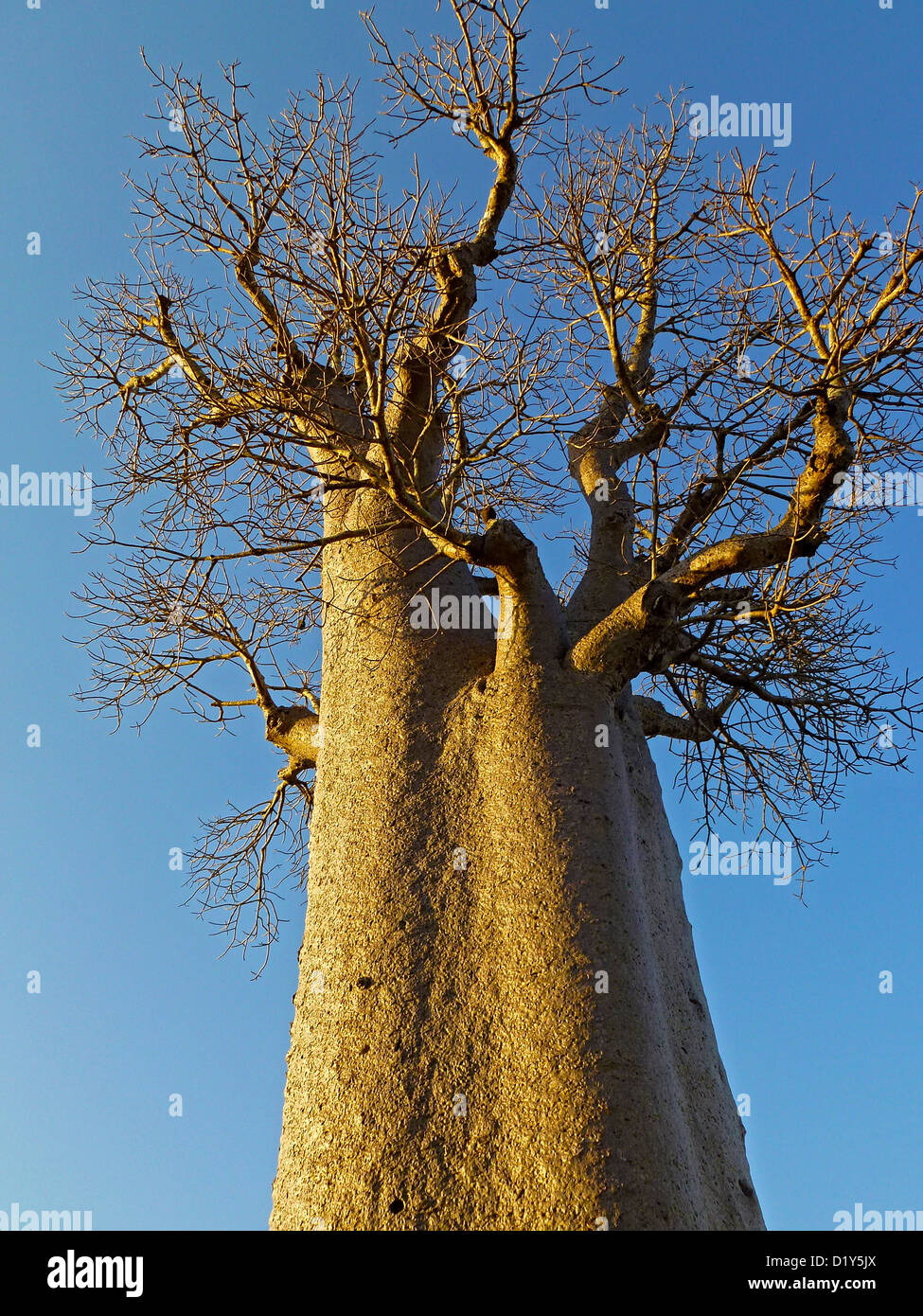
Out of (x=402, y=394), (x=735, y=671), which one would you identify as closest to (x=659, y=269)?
(x=402, y=394)

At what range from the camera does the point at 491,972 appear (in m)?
2.72

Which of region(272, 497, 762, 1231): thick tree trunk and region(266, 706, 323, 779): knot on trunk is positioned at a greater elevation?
region(266, 706, 323, 779): knot on trunk

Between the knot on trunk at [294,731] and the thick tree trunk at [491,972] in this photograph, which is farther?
the knot on trunk at [294,731]

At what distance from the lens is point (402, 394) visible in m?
4.02

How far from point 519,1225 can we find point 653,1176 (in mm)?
329

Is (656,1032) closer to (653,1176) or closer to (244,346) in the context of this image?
(653,1176)

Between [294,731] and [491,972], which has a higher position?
[294,731]

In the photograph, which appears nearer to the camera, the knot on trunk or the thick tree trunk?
the thick tree trunk

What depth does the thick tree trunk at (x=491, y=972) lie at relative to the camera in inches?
96.3

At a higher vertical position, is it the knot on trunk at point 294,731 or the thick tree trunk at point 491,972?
the knot on trunk at point 294,731

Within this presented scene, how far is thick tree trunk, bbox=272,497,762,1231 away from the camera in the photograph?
2.45 metres

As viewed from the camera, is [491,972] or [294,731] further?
[294,731]
